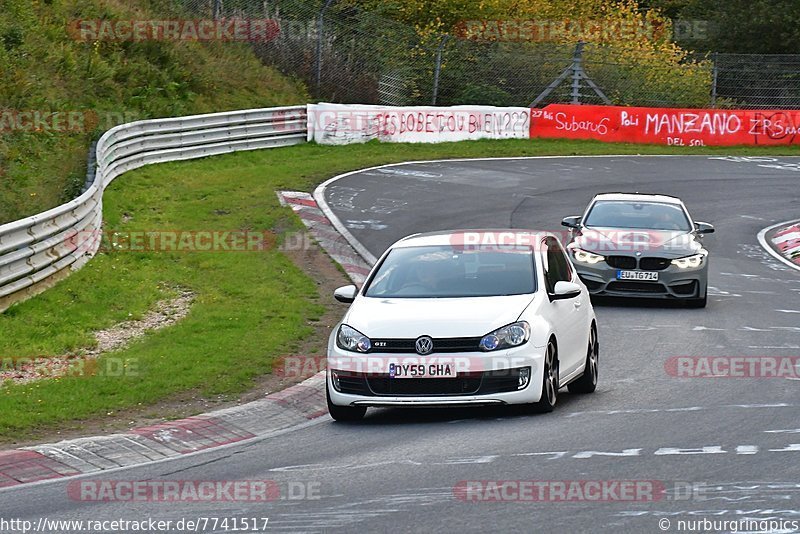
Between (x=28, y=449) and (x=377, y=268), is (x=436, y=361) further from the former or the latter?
(x=28, y=449)

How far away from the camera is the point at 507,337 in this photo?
34.4 feet

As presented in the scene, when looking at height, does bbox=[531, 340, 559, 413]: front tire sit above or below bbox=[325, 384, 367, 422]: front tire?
above

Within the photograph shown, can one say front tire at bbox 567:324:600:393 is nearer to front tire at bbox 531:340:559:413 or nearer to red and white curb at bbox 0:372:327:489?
front tire at bbox 531:340:559:413

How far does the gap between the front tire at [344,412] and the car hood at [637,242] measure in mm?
8000

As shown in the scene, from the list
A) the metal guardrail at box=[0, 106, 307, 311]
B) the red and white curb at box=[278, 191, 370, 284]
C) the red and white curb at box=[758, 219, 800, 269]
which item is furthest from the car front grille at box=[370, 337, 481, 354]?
the red and white curb at box=[758, 219, 800, 269]

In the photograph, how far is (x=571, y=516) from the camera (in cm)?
736

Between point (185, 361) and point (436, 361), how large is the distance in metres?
3.78

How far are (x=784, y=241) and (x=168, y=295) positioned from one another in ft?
43.3

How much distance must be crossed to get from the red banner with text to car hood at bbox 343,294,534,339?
95.6 ft

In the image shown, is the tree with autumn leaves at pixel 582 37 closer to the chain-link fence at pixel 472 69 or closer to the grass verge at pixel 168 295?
the chain-link fence at pixel 472 69

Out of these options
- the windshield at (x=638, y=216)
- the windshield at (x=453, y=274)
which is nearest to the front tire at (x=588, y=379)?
the windshield at (x=453, y=274)

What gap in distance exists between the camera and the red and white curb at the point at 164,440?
9.28 metres

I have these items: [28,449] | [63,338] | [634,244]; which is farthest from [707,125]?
[28,449]

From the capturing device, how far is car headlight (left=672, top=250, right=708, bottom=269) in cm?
1788
